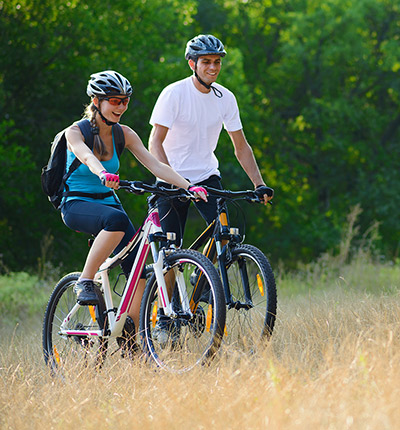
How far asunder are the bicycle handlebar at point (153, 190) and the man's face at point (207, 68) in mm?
998

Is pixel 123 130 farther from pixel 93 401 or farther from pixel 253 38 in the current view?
pixel 253 38

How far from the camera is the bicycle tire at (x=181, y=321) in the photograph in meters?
4.65

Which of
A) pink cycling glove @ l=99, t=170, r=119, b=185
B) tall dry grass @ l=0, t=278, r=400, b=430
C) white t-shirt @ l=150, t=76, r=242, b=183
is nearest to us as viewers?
tall dry grass @ l=0, t=278, r=400, b=430

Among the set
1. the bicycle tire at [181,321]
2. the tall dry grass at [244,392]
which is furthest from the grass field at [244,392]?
the bicycle tire at [181,321]

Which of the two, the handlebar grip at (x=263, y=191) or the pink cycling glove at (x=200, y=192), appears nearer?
the pink cycling glove at (x=200, y=192)

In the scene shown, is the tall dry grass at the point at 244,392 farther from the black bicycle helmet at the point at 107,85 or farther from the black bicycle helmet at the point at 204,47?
the black bicycle helmet at the point at 204,47

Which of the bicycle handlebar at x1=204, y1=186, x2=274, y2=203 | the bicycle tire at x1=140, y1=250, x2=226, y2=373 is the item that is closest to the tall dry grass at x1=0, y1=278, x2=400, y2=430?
the bicycle tire at x1=140, y1=250, x2=226, y2=373

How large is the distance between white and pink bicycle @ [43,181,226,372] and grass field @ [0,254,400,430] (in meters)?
0.17

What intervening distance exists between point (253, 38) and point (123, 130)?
28.1 meters

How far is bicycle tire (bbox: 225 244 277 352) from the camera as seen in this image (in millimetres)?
4789

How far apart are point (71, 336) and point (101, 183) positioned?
115 cm

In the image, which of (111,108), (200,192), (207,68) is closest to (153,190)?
(200,192)

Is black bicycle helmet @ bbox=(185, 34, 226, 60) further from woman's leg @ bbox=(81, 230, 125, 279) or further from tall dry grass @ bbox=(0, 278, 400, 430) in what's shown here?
tall dry grass @ bbox=(0, 278, 400, 430)

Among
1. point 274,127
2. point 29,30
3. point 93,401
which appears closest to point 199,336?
point 93,401
